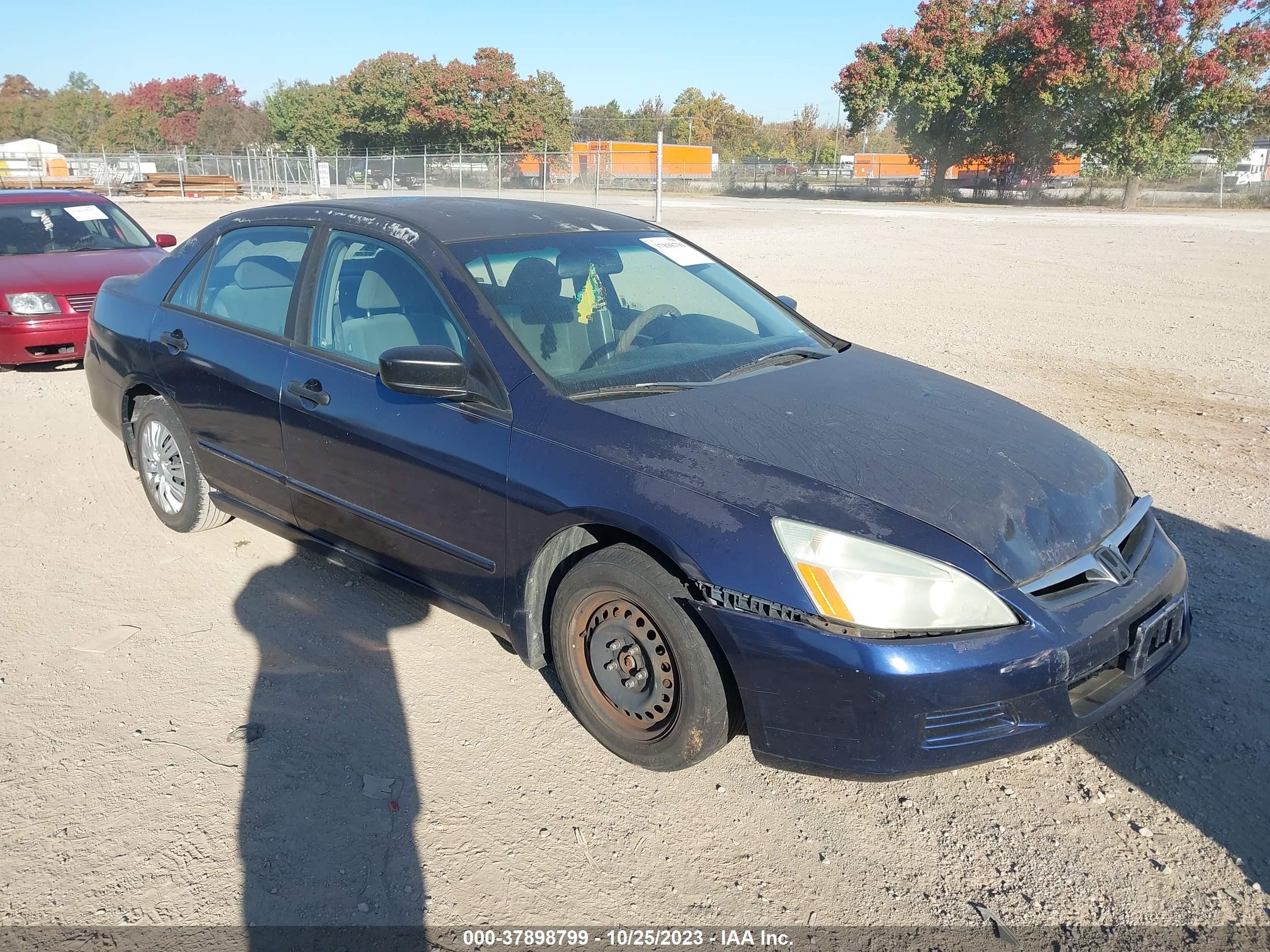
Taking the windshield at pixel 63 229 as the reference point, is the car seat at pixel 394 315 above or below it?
below

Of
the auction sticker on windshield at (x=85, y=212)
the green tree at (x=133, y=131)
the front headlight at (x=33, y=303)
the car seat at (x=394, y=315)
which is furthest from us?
the green tree at (x=133, y=131)

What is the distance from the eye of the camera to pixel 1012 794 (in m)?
2.98

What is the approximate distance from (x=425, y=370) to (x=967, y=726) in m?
1.94

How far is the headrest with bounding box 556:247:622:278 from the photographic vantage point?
147 inches

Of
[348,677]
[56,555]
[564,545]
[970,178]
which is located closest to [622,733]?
[564,545]

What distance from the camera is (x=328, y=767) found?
3.07m

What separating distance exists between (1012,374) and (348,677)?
21.0 feet

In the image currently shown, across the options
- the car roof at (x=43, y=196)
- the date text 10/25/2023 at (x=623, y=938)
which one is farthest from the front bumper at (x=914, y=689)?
the car roof at (x=43, y=196)

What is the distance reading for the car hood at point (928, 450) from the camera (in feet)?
8.98

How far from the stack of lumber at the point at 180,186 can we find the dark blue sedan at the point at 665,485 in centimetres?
4019

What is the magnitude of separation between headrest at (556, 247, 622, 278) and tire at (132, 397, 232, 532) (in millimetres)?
2063

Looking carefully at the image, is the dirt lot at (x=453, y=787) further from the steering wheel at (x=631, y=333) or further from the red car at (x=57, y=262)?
the red car at (x=57, y=262)

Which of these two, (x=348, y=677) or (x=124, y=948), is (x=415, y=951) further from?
(x=348, y=677)

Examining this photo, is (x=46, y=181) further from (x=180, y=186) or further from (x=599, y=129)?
(x=599, y=129)
